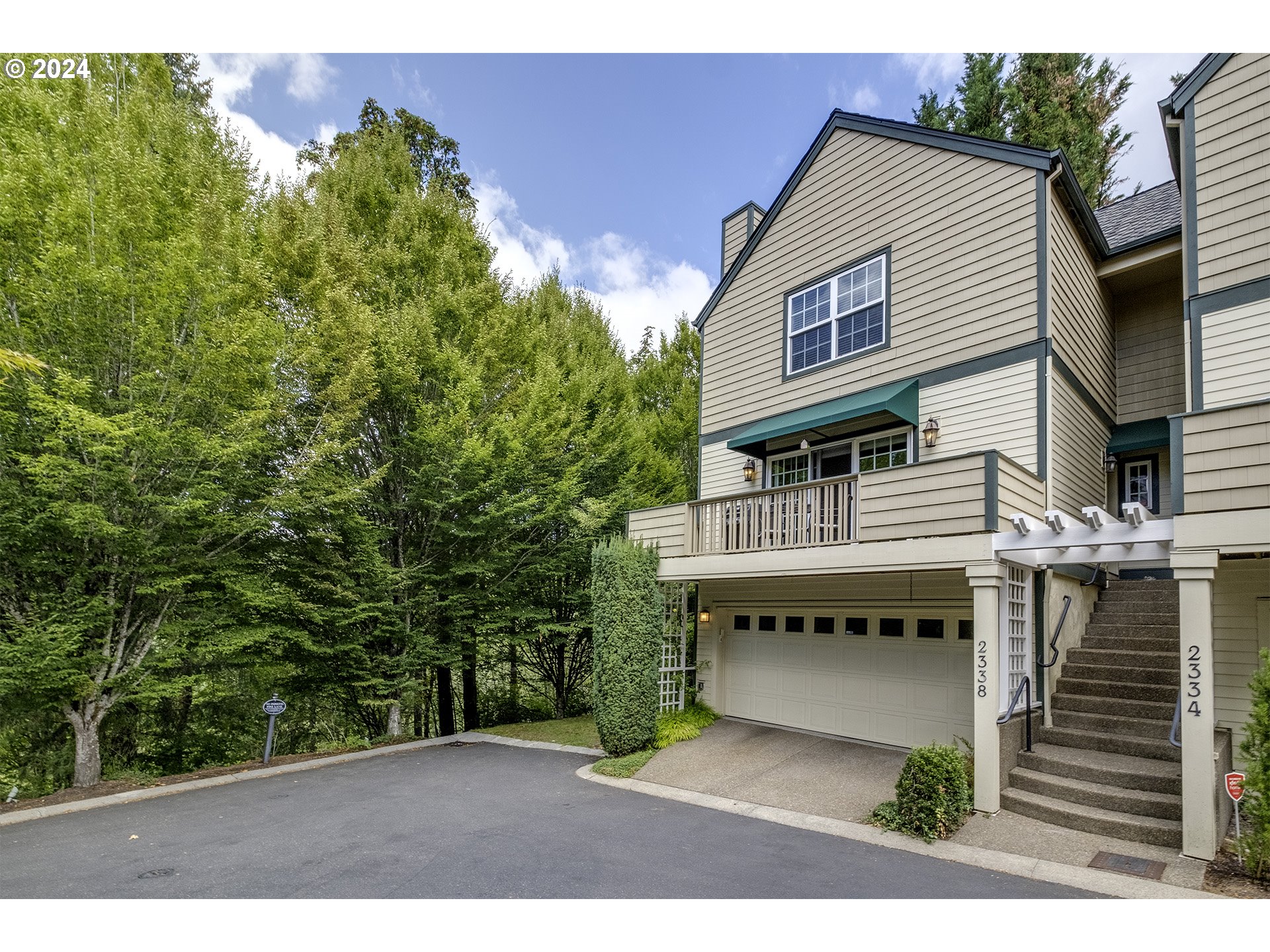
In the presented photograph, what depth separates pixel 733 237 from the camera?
43.7ft

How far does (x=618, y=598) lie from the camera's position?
9242 mm

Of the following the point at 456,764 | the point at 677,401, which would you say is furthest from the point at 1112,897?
the point at 677,401

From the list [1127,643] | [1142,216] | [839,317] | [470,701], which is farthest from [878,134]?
[470,701]

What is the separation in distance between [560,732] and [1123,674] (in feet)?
27.8

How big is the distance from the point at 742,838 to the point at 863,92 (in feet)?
48.5

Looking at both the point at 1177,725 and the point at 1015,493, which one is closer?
the point at 1177,725

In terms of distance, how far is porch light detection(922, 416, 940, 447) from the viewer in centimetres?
879

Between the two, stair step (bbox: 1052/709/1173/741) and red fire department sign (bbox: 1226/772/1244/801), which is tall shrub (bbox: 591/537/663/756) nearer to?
stair step (bbox: 1052/709/1173/741)

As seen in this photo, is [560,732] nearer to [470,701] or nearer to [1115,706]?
[470,701]

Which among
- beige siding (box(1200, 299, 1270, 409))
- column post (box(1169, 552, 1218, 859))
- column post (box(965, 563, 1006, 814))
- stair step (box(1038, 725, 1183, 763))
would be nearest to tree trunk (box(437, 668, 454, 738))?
column post (box(965, 563, 1006, 814))

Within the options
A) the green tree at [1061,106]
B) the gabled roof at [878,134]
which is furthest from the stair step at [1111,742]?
the green tree at [1061,106]

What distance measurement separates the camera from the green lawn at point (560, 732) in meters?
10.9

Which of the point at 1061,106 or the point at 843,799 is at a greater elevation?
the point at 1061,106

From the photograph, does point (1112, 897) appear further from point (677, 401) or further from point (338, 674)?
point (677, 401)
